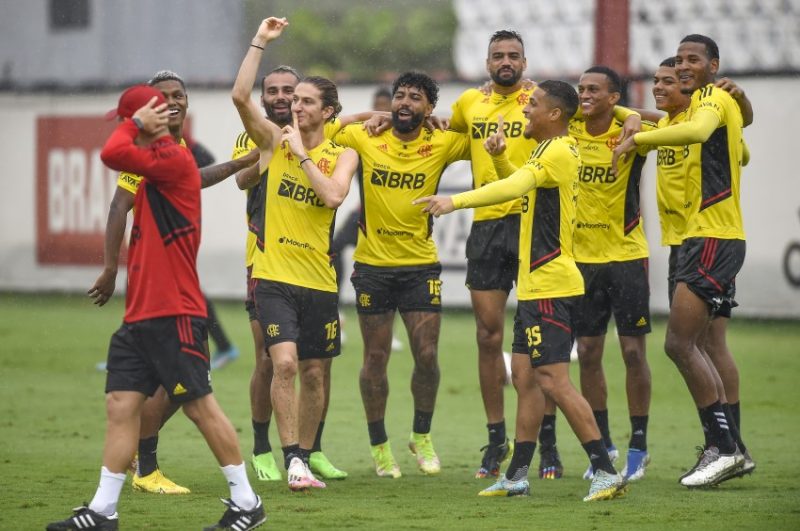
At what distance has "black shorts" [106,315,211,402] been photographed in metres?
6.70

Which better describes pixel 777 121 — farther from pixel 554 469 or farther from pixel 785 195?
pixel 554 469

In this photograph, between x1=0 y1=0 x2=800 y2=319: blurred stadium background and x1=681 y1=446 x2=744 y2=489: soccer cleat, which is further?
x1=0 y1=0 x2=800 y2=319: blurred stadium background

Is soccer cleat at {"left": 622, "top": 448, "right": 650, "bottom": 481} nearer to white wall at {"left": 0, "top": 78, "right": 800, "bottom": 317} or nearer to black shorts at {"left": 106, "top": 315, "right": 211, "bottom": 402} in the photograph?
black shorts at {"left": 106, "top": 315, "right": 211, "bottom": 402}

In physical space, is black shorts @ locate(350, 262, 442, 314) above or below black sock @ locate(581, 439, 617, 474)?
above

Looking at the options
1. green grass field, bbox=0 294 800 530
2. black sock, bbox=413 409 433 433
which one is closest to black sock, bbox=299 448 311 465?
green grass field, bbox=0 294 800 530

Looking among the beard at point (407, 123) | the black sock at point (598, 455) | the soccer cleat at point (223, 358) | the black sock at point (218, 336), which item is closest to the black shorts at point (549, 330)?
the black sock at point (598, 455)

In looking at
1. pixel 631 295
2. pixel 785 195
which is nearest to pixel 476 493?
pixel 631 295

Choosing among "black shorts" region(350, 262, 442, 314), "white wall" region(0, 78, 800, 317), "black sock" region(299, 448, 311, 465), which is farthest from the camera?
"white wall" region(0, 78, 800, 317)

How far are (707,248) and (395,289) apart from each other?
2.09m

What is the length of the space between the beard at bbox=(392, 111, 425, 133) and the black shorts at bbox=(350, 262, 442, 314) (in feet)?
3.06

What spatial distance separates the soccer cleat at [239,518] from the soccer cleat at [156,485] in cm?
139

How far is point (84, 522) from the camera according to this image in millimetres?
6547

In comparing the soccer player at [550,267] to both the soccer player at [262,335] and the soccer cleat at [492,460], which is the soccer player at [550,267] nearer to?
the soccer cleat at [492,460]

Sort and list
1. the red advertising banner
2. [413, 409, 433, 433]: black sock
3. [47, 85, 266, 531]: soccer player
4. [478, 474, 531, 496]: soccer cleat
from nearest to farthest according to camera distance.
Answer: [47, 85, 266, 531]: soccer player < [478, 474, 531, 496]: soccer cleat < [413, 409, 433, 433]: black sock < the red advertising banner
